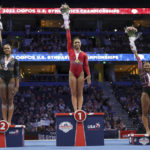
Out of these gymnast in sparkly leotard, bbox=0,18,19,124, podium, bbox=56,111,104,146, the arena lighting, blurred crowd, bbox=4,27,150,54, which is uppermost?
the arena lighting

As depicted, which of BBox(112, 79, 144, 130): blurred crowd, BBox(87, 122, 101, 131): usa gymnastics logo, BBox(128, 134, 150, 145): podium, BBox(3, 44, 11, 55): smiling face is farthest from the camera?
BBox(112, 79, 144, 130): blurred crowd

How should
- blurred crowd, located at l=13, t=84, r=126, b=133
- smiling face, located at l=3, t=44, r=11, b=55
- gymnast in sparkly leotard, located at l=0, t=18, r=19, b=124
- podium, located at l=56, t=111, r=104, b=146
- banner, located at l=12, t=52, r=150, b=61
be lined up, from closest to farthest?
podium, located at l=56, t=111, r=104, b=146 → gymnast in sparkly leotard, located at l=0, t=18, r=19, b=124 → smiling face, located at l=3, t=44, r=11, b=55 → blurred crowd, located at l=13, t=84, r=126, b=133 → banner, located at l=12, t=52, r=150, b=61

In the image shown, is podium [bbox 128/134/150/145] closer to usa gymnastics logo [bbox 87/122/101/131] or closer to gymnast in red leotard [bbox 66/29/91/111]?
usa gymnastics logo [bbox 87/122/101/131]

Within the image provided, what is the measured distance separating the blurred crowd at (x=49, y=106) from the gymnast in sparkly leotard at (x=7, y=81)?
9.83 metres

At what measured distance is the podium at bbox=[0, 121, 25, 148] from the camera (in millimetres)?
6672

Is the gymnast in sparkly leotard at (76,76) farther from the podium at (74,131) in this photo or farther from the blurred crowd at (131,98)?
the blurred crowd at (131,98)

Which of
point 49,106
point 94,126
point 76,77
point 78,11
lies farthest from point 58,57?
point 94,126

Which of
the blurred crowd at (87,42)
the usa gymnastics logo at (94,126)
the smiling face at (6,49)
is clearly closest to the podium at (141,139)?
the usa gymnastics logo at (94,126)

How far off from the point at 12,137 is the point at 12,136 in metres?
0.02

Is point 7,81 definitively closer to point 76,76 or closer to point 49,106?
point 76,76

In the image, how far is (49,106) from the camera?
1953 cm

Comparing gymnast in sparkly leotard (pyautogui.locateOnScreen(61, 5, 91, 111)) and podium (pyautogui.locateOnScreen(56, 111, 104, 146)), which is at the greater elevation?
gymnast in sparkly leotard (pyautogui.locateOnScreen(61, 5, 91, 111))

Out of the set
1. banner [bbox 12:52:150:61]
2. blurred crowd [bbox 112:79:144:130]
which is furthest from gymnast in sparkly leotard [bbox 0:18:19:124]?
banner [bbox 12:52:150:61]

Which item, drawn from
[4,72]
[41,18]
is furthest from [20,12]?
[4,72]
